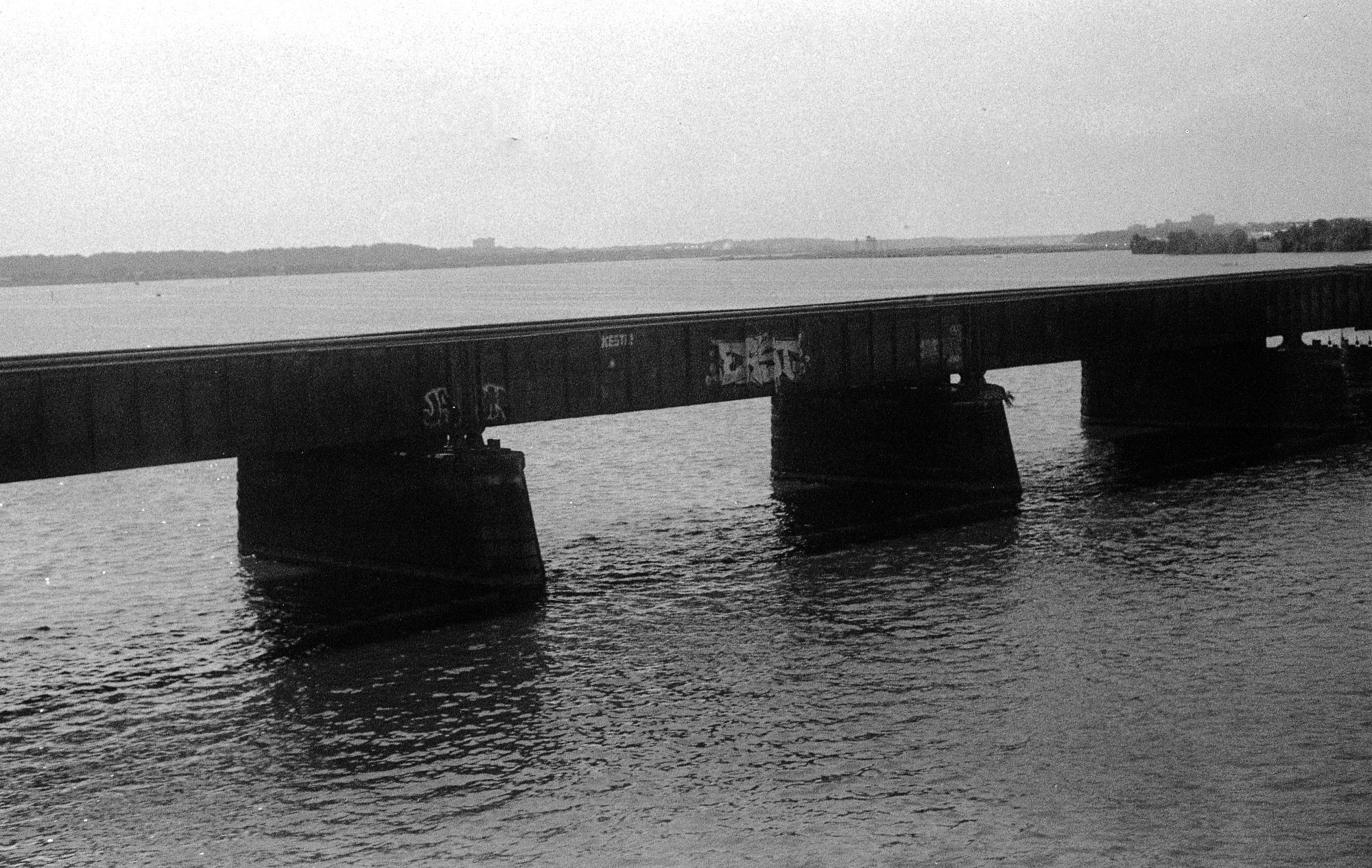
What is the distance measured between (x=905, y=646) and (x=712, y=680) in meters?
5.03

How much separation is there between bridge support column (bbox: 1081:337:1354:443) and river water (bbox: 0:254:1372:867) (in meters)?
20.5

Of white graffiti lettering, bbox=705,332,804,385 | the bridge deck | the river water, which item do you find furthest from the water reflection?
white graffiti lettering, bbox=705,332,804,385

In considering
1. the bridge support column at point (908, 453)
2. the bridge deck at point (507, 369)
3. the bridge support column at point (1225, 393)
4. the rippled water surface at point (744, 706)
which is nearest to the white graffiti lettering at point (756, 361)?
the bridge deck at point (507, 369)

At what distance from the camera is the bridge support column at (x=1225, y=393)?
241 feet

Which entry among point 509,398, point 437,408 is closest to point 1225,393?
point 509,398

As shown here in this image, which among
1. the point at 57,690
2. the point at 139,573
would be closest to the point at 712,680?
the point at 57,690

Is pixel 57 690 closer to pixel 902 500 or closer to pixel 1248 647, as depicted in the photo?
pixel 1248 647

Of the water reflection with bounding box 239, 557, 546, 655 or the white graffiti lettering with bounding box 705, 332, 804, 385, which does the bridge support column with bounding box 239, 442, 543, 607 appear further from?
the white graffiti lettering with bounding box 705, 332, 804, 385

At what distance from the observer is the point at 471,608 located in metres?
40.5

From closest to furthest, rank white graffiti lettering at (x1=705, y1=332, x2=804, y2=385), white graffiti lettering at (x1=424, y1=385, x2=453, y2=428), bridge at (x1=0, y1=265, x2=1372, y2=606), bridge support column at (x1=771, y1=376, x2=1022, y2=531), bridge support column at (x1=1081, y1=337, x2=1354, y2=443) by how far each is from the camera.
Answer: bridge at (x1=0, y1=265, x2=1372, y2=606) < white graffiti lettering at (x1=424, y1=385, x2=453, y2=428) < white graffiti lettering at (x1=705, y1=332, x2=804, y2=385) < bridge support column at (x1=771, y1=376, x2=1022, y2=531) < bridge support column at (x1=1081, y1=337, x2=1354, y2=443)

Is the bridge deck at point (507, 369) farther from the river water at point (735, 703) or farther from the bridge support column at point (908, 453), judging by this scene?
the river water at point (735, 703)

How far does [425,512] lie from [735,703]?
Answer: 13.3 meters

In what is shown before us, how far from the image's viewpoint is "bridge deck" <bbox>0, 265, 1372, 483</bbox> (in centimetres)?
3731

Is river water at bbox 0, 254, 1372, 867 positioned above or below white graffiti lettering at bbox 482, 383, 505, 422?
below
